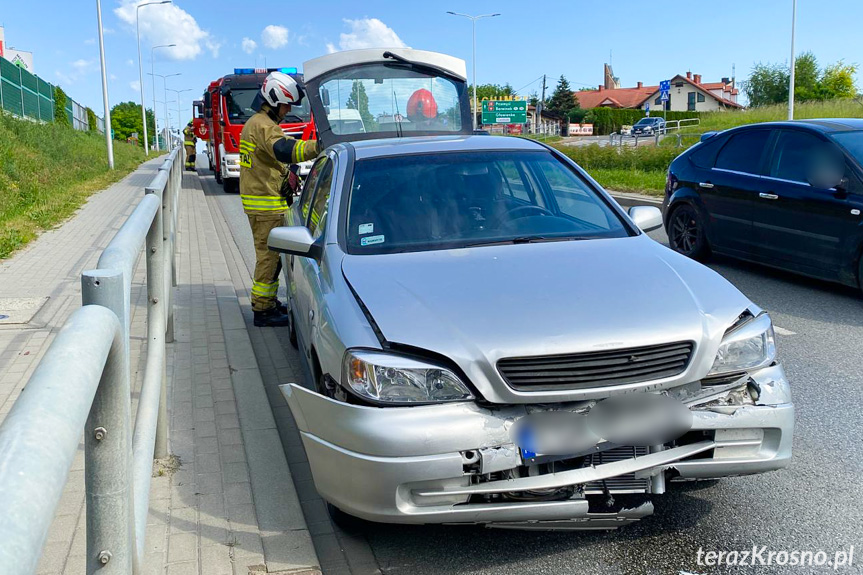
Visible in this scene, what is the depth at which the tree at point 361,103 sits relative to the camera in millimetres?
9141

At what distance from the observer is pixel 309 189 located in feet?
20.2

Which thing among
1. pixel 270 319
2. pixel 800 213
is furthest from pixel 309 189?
pixel 800 213

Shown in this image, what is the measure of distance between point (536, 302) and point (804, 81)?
298 feet

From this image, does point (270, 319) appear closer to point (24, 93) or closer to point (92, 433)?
point (92, 433)

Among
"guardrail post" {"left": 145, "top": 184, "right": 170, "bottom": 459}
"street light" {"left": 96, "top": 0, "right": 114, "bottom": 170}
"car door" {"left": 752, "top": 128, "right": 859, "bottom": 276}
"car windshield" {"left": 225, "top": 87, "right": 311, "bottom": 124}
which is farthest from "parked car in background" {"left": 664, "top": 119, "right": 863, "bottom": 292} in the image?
"street light" {"left": 96, "top": 0, "right": 114, "bottom": 170}

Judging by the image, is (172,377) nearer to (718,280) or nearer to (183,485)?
(183,485)

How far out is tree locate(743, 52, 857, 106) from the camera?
3287 inches

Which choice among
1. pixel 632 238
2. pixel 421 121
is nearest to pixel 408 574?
pixel 632 238

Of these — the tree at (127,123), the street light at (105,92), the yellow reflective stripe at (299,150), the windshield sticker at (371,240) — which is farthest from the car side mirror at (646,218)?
the tree at (127,123)

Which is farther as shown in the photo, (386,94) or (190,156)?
(190,156)

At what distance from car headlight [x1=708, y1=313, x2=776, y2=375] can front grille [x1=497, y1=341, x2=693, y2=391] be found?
13.2 inches

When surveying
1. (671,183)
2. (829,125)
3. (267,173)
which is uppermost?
(829,125)

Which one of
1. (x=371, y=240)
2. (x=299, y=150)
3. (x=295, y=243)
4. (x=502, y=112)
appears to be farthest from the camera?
(x=502, y=112)

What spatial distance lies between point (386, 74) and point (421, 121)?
63cm
